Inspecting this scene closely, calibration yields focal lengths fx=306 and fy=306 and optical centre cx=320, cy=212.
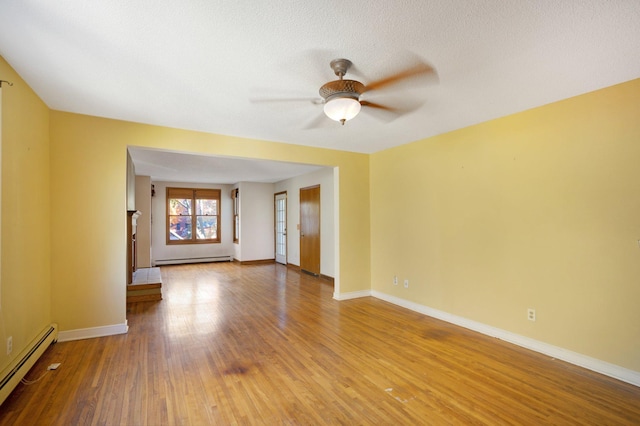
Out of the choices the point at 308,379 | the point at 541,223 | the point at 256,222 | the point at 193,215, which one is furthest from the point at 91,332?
the point at 193,215

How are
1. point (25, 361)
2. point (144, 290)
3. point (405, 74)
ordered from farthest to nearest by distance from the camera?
point (144, 290)
point (25, 361)
point (405, 74)

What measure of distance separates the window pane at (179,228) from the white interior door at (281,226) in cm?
263

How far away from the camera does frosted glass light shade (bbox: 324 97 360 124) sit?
2.25 metres

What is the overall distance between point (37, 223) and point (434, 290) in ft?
14.9

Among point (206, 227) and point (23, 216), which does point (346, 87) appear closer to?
point (23, 216)

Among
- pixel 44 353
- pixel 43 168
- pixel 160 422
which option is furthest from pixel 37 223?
pixel 160 422

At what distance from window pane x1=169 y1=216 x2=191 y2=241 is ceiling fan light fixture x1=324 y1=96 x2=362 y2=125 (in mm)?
7948

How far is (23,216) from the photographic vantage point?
8.62 feet

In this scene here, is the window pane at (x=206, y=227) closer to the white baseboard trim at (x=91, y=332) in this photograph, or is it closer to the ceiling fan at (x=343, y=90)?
the white baseboard trim at (x=91, y=332)

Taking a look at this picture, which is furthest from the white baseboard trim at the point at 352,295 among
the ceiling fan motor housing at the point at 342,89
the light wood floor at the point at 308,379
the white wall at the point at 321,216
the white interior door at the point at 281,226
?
the white interior door at the point at 281,226

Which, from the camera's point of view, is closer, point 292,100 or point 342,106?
point 342,106

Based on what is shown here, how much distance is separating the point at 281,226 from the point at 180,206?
121 inches

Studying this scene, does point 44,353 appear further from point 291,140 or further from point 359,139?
point 359,139

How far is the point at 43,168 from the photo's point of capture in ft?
10.2
